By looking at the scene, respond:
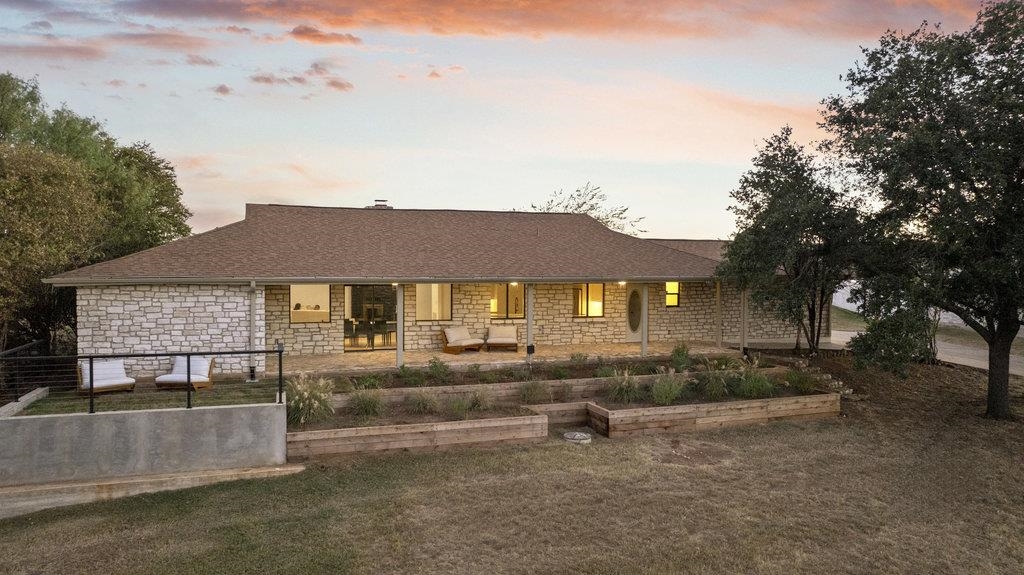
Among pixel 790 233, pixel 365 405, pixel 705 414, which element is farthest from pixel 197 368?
pixel 790 233

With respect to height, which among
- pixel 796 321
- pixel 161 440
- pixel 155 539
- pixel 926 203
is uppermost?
pixel 926 203

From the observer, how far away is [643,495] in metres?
7.34

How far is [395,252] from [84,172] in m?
7.11

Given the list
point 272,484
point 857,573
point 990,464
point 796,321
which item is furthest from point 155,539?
point 796,321

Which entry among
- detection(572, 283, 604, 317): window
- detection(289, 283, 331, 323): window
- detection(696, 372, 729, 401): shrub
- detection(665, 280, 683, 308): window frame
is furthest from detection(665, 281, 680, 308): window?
detection(289, 283, 331, 323): window

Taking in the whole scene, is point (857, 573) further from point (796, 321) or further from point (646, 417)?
point (796, 321)

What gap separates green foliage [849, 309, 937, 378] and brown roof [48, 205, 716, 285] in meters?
5.28

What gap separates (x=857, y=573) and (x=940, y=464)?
457 centimetres

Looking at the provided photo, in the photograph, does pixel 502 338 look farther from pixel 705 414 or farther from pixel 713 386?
pixel 705 414

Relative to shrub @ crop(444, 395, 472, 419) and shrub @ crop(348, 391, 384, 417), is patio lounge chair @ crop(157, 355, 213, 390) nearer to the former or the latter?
shrub @ crop(348, 391, 384, 417)

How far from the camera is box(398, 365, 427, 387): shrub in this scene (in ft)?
38.8

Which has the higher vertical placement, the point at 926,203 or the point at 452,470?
the point at 926,203

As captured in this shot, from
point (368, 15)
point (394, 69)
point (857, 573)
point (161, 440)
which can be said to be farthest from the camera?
point (394, 69)

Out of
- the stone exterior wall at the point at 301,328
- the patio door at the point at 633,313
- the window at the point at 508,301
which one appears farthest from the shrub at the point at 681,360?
the stone exterior wall at the point at 301,328
